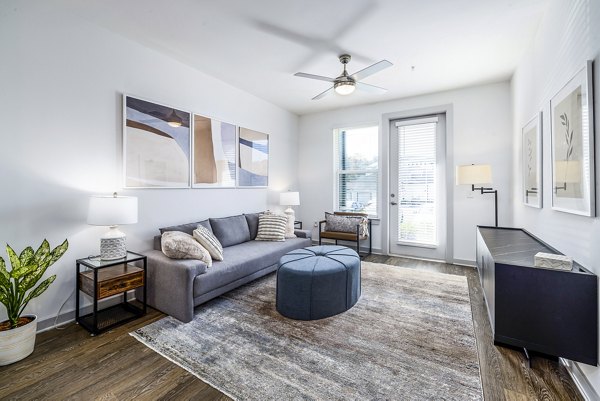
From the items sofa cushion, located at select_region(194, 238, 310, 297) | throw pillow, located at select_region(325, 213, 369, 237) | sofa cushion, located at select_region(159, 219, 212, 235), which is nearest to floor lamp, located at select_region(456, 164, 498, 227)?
throw pillow, located at select_region(325, 213, 369, 237)

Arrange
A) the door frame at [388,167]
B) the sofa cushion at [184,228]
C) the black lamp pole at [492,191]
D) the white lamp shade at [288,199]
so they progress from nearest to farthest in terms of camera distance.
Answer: the sofa cushion at [184,228] → the black lamp pole at [492,191] → the door frame at [388,167] → the white lamp shade at [288,199]

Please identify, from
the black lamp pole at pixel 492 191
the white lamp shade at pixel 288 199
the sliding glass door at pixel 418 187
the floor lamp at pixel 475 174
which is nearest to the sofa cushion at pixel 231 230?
the white lamp shade at pixel 288 199

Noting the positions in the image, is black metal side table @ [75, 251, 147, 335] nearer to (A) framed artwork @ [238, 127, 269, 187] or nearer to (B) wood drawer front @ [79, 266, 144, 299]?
(B) wood drawer front @ [79, 266, 144, 299]

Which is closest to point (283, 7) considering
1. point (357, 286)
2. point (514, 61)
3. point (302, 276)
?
point (302, 276)

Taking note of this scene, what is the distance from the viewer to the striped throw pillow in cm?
405

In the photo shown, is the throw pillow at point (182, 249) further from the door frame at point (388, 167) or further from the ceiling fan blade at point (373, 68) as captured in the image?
the door frame at point (388, 167)

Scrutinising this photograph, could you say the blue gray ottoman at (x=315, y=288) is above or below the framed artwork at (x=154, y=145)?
below

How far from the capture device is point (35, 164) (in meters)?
2.25

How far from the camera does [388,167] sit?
4.90 m

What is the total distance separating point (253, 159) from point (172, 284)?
2.59 metres

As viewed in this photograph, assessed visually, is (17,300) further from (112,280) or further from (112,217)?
(112,217)

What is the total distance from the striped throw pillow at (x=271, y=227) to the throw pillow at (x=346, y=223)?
1.07 meters

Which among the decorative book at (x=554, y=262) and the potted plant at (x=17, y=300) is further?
the potted plant at (x=17, y=300)

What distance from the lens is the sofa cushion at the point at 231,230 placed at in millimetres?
3625
